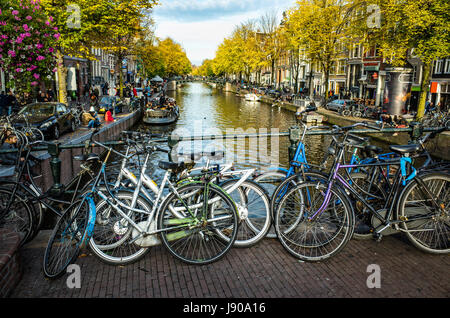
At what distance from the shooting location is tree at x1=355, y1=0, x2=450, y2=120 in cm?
1828

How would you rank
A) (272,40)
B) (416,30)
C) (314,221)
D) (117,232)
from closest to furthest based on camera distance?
1. (117,232)
2. (314,221)
3. (416,30)
4. (272,40)

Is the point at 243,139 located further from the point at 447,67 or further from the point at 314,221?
the point at 447,67

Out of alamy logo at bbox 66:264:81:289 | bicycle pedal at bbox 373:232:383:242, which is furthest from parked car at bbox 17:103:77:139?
bicycle pedal at bbox 373:232:383:242

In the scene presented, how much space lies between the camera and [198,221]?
11.6ft

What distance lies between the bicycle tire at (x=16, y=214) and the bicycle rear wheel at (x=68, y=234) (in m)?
0.67

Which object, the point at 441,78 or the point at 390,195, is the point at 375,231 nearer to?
the point at 390,195

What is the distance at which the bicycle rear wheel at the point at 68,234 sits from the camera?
3.26 metres

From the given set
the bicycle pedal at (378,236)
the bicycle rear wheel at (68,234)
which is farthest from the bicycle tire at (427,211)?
the bicycle rear wheel at (68,234)

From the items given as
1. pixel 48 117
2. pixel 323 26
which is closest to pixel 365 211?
pixel 48 117

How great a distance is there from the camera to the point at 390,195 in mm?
3725

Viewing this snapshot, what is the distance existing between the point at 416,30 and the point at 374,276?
20.4 m
